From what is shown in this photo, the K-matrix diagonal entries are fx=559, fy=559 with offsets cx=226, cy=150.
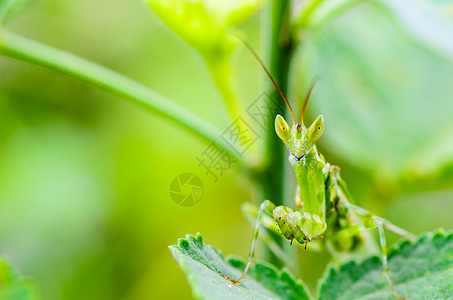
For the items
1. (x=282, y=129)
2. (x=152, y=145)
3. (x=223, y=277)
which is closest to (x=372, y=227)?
(x=282, y=129)

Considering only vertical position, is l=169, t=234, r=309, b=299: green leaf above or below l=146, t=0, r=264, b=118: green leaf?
below

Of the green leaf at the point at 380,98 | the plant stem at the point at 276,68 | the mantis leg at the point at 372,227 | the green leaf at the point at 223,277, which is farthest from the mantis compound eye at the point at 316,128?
the green leaf at the point at 380,98

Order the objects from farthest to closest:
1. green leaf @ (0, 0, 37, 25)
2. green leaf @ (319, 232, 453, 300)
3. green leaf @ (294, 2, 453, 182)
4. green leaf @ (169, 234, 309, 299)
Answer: green leaf @ (294, 2, 453, 182) < green leaf @ (0, 0, 37, 25) < green leaf @ (319, 232, 453, 300) < green leaf @ (169, 234, 309, 299)

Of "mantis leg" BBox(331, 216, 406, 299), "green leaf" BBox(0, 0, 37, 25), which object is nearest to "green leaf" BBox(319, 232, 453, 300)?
"mantis leg" BBox(331, 216, 406, 299)

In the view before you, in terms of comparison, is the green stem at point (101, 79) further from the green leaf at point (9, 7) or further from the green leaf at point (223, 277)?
the green leaf at point (223, 277)

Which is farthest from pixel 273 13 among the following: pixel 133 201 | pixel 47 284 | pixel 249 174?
pixel 47 284

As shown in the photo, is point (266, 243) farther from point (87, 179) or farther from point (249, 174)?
point (87, 179)

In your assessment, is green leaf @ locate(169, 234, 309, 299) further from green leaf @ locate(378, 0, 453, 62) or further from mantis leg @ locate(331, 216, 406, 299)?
green leaf @ locate(378, 0, 453, 62)
